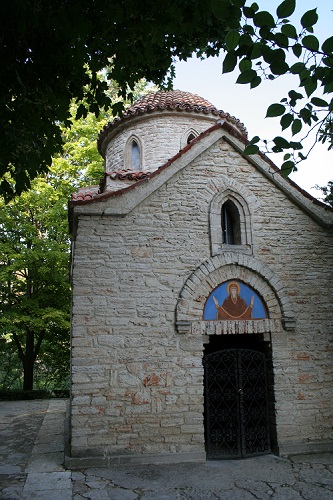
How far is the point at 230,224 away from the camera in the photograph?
27.5 feet

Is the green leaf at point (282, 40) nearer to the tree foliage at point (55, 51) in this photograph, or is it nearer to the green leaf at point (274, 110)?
the green leaf at point (274, 110)

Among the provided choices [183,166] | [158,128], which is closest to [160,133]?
[158,128]

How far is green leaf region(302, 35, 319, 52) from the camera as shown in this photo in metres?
3.11

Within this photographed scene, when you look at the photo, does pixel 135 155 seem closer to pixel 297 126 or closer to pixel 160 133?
pixel 160 133

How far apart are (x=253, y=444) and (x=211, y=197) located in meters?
4.78

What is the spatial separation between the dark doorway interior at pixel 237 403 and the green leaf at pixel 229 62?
18.1ft

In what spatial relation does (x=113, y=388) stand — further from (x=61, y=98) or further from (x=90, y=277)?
(x=61, y=98)

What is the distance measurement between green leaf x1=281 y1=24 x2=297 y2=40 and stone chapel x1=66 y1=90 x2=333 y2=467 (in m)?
4.84

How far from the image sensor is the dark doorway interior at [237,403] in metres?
7.27

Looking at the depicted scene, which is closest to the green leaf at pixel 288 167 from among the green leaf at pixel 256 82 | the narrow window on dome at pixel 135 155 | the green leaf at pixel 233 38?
the green leaf at pixel 256 82

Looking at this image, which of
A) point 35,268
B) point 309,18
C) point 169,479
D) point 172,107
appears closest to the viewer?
point 309,18

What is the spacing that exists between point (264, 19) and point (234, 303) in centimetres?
548

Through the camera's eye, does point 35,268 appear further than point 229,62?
Yes

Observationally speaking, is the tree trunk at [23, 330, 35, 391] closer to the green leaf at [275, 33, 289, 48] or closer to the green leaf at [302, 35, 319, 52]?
the green leaf at [275, 33, 289, 48]
